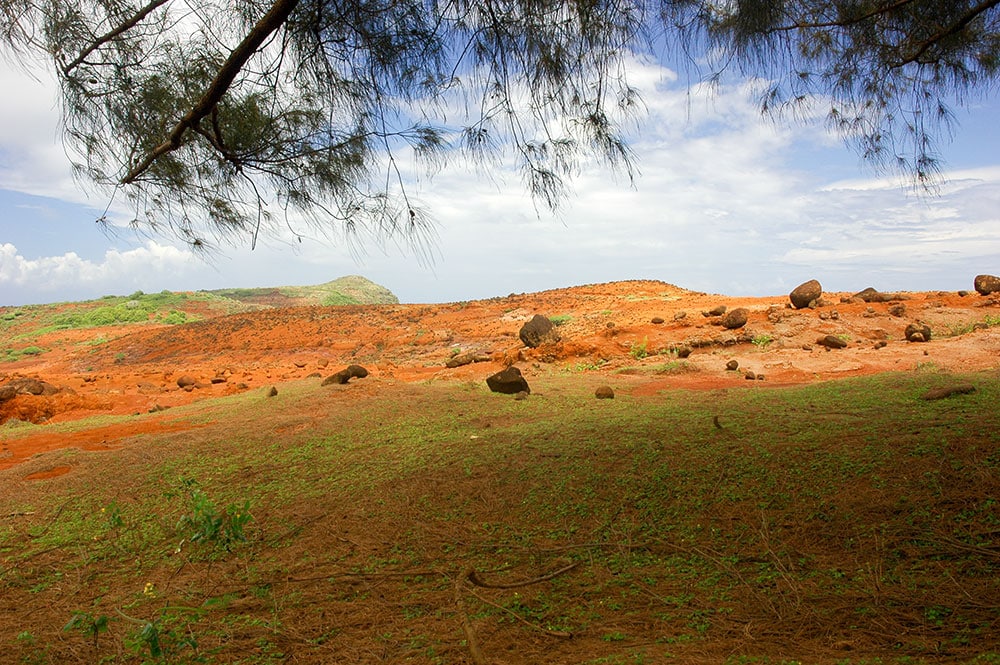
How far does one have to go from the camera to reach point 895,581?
2.38m

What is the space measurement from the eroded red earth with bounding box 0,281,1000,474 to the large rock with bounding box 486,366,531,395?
1.22 meters

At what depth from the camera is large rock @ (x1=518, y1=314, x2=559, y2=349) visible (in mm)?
11555

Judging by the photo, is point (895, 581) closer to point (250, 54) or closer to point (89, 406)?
point (250, 54)

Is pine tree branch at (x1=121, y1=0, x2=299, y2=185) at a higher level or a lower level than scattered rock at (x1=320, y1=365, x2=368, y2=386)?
higher

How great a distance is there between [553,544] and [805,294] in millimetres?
10343

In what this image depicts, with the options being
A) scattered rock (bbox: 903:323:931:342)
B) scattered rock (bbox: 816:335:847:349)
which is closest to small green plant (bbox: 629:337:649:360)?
scattered rock (bbox: 816:335:847:349)

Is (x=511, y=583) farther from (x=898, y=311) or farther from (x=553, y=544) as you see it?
(x=898, y=311)

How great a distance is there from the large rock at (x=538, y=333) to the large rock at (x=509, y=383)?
4.83 m

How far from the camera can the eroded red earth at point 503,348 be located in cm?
802

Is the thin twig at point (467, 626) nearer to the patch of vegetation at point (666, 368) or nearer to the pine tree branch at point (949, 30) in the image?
the pine tree branch at point (949, 30)

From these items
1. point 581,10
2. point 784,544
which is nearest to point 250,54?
point 581,10

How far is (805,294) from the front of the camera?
11625mm

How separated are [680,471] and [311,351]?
13.4m

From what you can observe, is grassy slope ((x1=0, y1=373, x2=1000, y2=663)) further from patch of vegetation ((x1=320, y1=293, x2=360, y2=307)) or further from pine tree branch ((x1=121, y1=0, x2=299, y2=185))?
patch of vegetation ((x1=320, y1=293, x2=360, y2=307))
